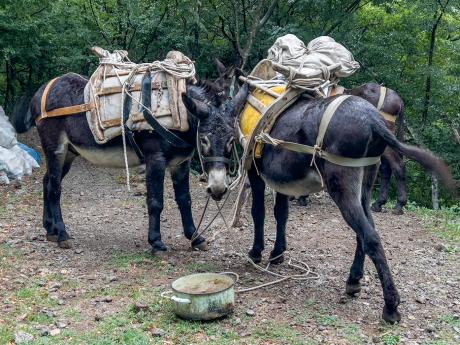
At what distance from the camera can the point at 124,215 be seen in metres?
7.31

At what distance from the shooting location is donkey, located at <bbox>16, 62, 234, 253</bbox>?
5.33 m

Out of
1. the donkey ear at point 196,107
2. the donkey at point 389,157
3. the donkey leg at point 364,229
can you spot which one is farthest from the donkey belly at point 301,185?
the donkey at point 389,157

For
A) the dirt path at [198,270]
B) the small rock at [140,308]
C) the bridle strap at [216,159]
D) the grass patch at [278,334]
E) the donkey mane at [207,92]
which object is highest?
the donkey mane at [207,92]

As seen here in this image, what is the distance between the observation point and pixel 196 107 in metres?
4.67

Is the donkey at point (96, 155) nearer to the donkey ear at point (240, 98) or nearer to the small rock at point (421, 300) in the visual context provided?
the donkey ear at point (240, 98)

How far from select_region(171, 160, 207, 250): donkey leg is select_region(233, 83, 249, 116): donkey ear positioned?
1112 mm

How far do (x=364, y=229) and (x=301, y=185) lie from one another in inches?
28.8

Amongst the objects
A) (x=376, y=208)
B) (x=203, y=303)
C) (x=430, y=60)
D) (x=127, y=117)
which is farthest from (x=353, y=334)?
(x=430, y=60)

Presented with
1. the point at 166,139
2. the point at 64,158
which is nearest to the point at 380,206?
the point at 166,139

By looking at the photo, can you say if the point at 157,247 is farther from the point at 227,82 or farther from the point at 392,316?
the point at 392,316

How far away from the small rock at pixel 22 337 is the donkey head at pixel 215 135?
1.70m

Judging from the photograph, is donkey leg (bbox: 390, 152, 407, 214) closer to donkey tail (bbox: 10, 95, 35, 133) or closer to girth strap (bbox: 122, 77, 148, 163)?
girth strap (bbox: 122, 77, 148, 163)

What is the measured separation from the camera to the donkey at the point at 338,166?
12.8ft

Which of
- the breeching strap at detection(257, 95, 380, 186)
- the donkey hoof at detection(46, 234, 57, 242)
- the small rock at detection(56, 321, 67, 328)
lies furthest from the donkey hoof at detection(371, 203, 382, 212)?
the small rock at detection(56, 321, 67, 328)
